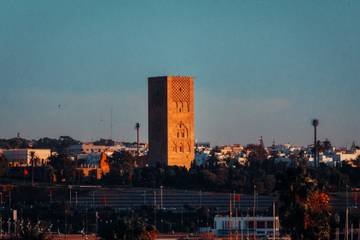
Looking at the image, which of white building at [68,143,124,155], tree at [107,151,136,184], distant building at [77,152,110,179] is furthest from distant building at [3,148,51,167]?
white building at [68,143,124,155]

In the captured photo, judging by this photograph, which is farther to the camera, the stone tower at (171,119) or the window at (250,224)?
the stone tower at (171,119)

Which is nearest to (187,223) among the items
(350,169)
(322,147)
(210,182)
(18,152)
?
(210,182)

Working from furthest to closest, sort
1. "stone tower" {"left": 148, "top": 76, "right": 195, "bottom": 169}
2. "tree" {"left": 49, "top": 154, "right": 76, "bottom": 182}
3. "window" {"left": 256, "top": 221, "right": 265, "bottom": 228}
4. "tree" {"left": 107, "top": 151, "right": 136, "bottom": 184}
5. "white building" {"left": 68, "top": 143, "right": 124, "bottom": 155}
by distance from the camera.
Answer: "white building" {"left": 68, "top": 143, "right": 124, "bottom": 155} < "stone tower" {"left": 148, "top": 76, "right": 195, "bottom": 169} < "tree" {"left": 49, "top": 154, "right": 76, "bottom": 182} < "tree" {"left": 107, "top": 151, "right": 136, "bottom": 184} < "window" {"left": 256, "top": 221, "right": 265, "bottom": 228}

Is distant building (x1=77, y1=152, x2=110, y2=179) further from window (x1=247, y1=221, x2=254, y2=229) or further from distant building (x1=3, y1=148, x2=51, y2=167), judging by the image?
window (x1=247, y1=221, x2=254, y2=229)

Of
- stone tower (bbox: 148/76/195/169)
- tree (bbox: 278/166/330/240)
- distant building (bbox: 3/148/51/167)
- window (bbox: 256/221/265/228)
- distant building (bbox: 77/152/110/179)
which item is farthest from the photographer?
distant building (bbox: 3/148/51/167)

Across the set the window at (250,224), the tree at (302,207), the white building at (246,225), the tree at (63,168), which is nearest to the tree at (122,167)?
the tree at (63,168)

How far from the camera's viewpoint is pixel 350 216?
66.4 metres

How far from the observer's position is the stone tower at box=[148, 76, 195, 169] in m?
99.1

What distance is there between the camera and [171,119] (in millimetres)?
100312

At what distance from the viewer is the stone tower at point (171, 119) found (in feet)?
325

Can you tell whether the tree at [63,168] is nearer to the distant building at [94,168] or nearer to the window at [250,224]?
the distant building at [94,168]

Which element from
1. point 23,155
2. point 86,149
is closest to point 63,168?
point 23,155

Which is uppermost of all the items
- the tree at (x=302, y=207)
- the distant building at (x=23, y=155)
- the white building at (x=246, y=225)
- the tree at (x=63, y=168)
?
the distant building at (x=23, y=155)

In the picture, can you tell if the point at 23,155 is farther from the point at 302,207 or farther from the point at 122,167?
the point at 302,207
